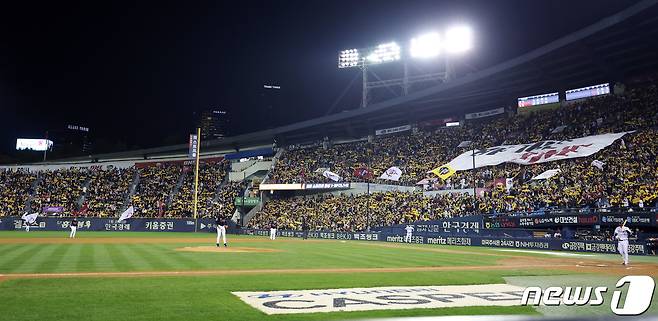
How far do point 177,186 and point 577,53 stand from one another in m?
49.5

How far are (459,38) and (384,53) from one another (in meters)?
9.90

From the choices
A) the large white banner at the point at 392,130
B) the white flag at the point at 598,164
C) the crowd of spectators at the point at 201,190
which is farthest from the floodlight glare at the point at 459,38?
the crowd of spectators at the point at 201,190

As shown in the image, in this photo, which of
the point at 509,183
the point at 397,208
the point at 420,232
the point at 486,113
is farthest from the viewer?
the point at 486,113

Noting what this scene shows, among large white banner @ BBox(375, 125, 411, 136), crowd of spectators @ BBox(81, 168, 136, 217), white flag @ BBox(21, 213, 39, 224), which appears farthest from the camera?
crowd of spectators @ BBox(81, 168, 136, 217)

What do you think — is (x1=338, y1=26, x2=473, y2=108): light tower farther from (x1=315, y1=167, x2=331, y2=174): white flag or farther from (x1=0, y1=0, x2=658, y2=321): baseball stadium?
(x1=315, y1=167, x2=331, y2=174): white flag

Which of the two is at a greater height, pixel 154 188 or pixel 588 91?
pixel 588 91

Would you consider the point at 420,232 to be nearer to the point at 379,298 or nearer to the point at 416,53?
the point at 416,53

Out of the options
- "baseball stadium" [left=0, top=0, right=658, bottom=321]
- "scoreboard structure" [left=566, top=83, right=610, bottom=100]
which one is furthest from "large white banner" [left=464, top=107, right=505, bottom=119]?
"scoreboard structure" [left=566, top=83, right=610, bottom=100]

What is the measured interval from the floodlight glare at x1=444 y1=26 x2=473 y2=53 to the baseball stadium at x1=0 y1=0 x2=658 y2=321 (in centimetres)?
23

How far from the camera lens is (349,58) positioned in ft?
197

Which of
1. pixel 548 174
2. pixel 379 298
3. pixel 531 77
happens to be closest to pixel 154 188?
pixel 531 77

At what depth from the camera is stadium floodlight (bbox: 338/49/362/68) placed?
59375mm

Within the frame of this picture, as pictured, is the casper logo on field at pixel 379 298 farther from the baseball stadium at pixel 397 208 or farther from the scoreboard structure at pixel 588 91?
the scoreboard structure at pixel 588 91

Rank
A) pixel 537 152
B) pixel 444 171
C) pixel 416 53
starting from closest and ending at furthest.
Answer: pixel 537 152 < pixel 444 171 < pixel 416 53
